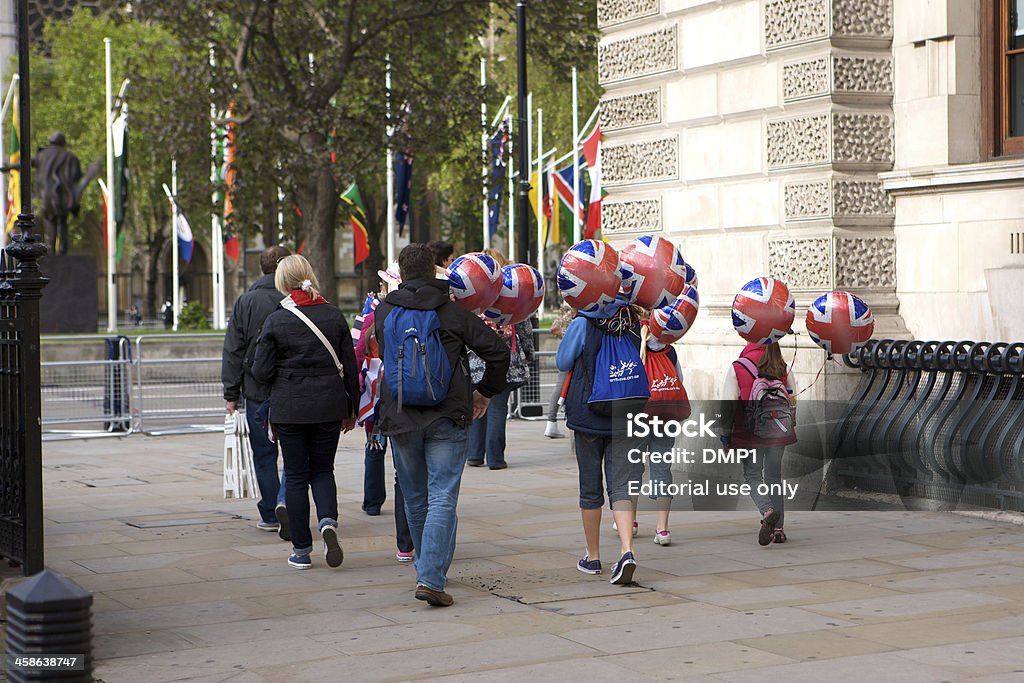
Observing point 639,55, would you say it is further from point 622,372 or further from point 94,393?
point 94,393

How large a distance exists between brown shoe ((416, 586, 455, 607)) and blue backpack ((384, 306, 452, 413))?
0.96 metres

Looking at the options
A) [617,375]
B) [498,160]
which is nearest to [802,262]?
[617,375]

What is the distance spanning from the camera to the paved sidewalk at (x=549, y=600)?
6.38m

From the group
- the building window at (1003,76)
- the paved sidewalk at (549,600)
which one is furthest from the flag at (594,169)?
the paved sidewalk at (549,600)

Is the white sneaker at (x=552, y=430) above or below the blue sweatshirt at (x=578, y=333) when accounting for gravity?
below

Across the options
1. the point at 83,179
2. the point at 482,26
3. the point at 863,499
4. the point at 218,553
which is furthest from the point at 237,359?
the point at 83,179

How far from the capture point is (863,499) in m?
11.1

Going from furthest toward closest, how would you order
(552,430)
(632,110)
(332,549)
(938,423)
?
(552,430)
(632,110)
(938,423)
(332,549)

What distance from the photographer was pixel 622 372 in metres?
8.37

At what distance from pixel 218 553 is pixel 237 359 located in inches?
56.4

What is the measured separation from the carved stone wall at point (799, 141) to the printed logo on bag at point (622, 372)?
445 centimetres

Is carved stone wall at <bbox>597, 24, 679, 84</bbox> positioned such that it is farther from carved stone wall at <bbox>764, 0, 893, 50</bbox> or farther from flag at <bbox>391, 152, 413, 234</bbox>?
flag at <bbox>391, 152, 413, 234</bbox>

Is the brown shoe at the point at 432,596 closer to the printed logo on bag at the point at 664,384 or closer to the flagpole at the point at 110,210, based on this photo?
the printed logo on bag at the point at 664,384

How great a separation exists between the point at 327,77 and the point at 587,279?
74.4 feet
